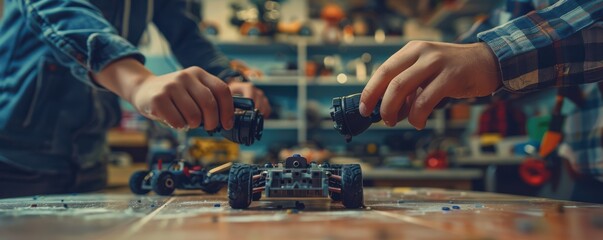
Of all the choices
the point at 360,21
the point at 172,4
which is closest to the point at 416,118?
the point at 172,4

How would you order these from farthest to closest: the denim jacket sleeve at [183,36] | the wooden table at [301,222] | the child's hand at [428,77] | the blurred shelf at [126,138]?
1. the blurred shelf at [126,138]
2. the denim jacket sleeve at [183,36]
3. the child's hand at [428,77]
4. the wooden table at [301,222]

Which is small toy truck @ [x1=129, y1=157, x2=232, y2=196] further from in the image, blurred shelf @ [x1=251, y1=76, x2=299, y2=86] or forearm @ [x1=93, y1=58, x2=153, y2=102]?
blurred shelf @ [x1=251, y1=76, x2=299, y2=86]

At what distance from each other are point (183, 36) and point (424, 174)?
61.7 inches

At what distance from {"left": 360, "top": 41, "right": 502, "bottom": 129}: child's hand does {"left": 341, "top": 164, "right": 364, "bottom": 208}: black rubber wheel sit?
0.11 meters

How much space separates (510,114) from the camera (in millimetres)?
2787

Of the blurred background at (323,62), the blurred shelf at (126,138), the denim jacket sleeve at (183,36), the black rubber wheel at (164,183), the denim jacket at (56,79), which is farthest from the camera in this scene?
the blurred background at (323,62)

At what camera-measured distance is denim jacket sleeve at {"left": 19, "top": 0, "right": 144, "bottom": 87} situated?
1016 mm

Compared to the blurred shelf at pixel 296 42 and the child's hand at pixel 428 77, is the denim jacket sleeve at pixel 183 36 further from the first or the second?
the blurred shelf at pixel 296 42

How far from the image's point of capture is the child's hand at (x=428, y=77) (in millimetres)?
838

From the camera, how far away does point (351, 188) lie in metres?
0.87

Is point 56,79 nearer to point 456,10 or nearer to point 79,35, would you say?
point 79,35

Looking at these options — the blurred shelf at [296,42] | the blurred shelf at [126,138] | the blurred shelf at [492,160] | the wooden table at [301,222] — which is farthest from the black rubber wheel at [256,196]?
the blurred shelf at [296,42]

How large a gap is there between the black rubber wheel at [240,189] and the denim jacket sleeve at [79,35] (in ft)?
1.09

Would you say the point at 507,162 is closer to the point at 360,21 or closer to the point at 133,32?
the point at 133,32
